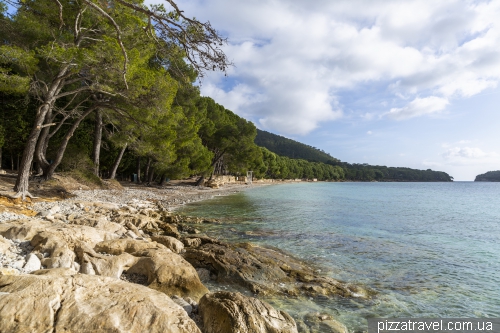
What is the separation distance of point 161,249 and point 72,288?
9.60 ft

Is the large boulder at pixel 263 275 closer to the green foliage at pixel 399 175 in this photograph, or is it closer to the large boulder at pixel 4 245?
the large boulder at pixel 4 245

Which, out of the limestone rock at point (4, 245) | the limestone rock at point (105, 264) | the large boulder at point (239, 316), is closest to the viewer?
the large boulder at point (239, 316)

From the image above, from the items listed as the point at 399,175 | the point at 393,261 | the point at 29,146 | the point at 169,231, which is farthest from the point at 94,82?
the point at 399,175

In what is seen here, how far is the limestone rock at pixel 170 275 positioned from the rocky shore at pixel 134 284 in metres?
0.02

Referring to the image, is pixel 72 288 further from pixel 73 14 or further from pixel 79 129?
pixel 79 129

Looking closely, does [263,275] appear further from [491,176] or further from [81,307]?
[491,176]

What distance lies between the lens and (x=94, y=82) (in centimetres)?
1336

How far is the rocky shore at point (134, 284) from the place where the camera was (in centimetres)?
290

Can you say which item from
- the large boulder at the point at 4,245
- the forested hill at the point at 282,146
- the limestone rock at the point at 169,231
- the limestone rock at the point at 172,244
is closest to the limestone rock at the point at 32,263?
the large boulder at the point at 4,245

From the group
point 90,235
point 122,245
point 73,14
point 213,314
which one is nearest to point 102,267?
point 122,245

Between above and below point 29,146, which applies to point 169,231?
below

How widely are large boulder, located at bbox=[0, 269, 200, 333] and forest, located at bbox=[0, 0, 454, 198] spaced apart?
3.09m

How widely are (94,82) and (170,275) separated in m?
11.5

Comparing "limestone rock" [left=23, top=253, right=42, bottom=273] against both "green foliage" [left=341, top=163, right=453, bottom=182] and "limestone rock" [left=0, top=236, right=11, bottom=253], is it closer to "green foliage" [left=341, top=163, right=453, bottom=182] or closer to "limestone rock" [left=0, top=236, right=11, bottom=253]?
"limestone rock" [left=0, top=236, right=11, bottom=253]
